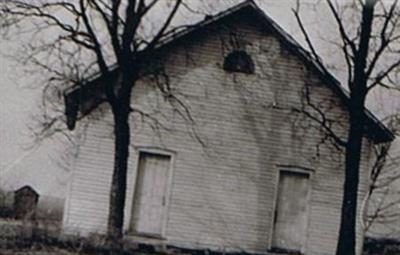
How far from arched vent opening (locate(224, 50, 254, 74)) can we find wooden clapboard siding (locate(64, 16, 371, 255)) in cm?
16

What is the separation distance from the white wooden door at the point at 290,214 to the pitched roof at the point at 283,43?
2621 mm

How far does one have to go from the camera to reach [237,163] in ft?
70.6

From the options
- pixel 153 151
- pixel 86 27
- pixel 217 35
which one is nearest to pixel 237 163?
pixel 153 151

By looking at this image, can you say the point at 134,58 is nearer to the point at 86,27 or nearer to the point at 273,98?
the point at 86,27

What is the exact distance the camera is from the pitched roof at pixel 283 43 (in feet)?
69.5

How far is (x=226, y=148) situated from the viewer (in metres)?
21.5

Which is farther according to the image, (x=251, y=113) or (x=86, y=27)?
(x=251, y=113)

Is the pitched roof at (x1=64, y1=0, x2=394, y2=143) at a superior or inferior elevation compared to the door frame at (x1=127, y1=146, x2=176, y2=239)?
superior

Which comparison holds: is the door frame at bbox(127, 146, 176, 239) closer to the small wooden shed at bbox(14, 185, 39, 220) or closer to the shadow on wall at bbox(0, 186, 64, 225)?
the shadow on wall at bbox(0, 186, 64, 225)

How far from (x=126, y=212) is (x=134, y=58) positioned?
437cm

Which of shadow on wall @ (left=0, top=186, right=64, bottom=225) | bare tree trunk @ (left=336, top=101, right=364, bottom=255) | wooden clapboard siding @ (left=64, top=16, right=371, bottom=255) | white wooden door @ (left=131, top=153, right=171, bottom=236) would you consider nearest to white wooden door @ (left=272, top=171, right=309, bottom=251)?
wooden clapboard siding @ (left=64, top=16, right=371, bottom=255)

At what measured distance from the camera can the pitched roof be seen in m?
21.2

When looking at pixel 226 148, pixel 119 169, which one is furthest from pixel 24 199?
pixel 226 148

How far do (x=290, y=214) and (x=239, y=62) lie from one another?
15.3 feet
